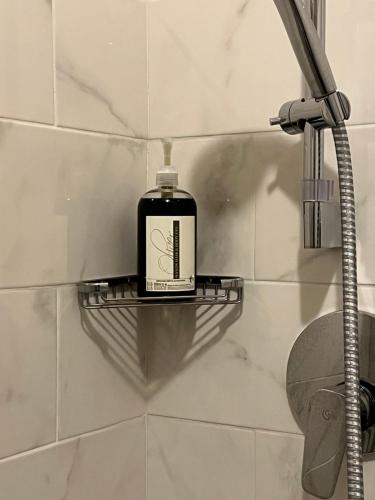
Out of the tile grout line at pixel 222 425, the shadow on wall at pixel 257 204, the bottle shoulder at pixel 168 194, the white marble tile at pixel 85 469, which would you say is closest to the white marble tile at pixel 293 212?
the shadow on wall at pixel 257 204

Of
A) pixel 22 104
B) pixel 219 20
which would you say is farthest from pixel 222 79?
pixel 22 104

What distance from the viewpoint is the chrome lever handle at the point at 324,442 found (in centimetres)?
88

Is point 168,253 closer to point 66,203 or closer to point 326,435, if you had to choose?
point 66,203

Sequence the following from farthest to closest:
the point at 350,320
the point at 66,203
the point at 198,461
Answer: the point at 198,461, the point at 66,203, the point at 350,320

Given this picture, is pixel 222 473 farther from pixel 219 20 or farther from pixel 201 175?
pixel 219 20

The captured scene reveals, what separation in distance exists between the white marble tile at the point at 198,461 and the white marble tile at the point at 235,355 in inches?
0.8

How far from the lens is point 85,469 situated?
38.8 inches

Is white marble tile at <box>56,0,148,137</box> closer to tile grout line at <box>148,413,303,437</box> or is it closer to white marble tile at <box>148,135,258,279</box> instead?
white marble tile at <box>148,135,258,279</box>

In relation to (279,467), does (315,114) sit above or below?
above

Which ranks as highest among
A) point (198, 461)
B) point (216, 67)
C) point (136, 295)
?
point (216, 67)

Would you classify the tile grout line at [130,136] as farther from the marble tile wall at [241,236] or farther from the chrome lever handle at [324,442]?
the chrome lever handle at [324,442]

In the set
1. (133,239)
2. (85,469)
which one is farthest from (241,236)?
(85,469)

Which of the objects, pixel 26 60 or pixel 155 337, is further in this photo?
pixel 155 337

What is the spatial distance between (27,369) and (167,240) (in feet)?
0.80
